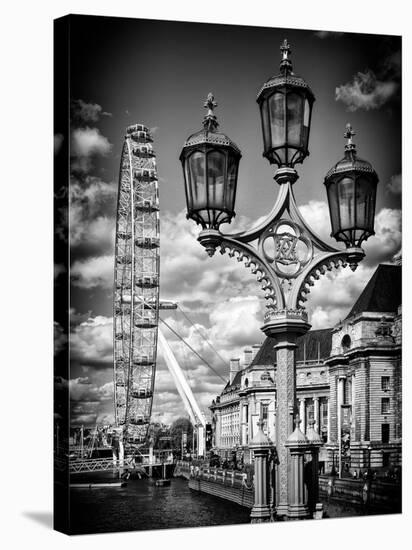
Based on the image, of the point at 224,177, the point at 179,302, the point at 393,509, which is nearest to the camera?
the point at 224,177

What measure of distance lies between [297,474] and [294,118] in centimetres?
366

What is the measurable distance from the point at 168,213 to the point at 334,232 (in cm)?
179

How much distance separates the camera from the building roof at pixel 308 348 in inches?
472

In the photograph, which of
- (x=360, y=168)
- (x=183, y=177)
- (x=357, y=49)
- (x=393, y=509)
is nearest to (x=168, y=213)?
(x=183, y=177)

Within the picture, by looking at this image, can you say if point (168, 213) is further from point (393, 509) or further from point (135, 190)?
point (393, 509)

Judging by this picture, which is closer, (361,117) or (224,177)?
(224,177)

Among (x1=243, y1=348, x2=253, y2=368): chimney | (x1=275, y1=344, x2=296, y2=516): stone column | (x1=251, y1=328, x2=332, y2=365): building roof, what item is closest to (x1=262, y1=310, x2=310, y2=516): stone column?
(x1=275, y1=344, x2=296, y2=516): stone column

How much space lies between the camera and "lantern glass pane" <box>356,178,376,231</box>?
11.9 m

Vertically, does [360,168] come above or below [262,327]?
above

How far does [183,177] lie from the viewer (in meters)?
11.7

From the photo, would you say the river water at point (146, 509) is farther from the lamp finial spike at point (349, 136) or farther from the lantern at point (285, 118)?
the lamp finial spike at point (349, 136)

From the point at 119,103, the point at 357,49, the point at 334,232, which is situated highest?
the point at 357,49

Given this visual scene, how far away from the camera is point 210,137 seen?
11172mm

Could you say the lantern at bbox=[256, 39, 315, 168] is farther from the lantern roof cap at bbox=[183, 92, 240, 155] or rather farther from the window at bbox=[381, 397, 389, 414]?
the window at bbox=[381, 397, 389, 414]
